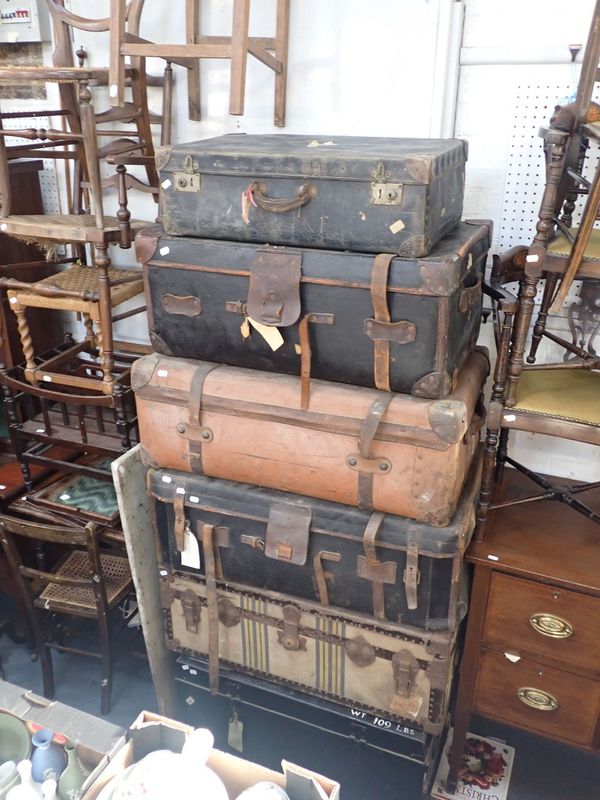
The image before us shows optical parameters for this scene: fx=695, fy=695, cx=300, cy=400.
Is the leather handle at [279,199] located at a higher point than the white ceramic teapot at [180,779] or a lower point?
higher

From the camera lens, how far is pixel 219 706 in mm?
2258

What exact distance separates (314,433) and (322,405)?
0.25 feet

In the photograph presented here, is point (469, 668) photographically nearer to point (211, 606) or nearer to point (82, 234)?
point (211, 606)

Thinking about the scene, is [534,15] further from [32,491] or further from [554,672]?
[32,491]

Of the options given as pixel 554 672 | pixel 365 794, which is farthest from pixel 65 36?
pixel 365 794

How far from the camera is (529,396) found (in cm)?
174

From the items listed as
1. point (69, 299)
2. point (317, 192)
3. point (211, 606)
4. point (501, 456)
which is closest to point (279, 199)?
point (317, 192)

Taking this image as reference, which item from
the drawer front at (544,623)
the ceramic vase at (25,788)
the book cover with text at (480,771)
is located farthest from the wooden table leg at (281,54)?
the book cover with text at (480,771)

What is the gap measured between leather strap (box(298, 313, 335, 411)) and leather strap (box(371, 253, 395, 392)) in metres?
0.12

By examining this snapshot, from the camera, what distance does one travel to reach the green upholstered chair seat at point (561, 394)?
1672 mm

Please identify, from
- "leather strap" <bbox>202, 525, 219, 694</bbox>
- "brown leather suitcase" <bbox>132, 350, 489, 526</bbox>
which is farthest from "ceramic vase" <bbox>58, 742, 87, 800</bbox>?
"brown leather suitcase" <bbox>132, 350, 489, 526</bbox>

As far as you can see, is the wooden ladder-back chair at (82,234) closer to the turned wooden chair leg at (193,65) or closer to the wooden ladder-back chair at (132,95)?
the wooden ladder-back chair at (132,95)

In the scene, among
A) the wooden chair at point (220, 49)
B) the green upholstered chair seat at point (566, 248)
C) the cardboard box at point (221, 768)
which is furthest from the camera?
the wooden chair at point (220, 49)

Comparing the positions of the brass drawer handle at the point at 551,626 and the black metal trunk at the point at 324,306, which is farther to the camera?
the brass drawer handle at the point at 551,626
